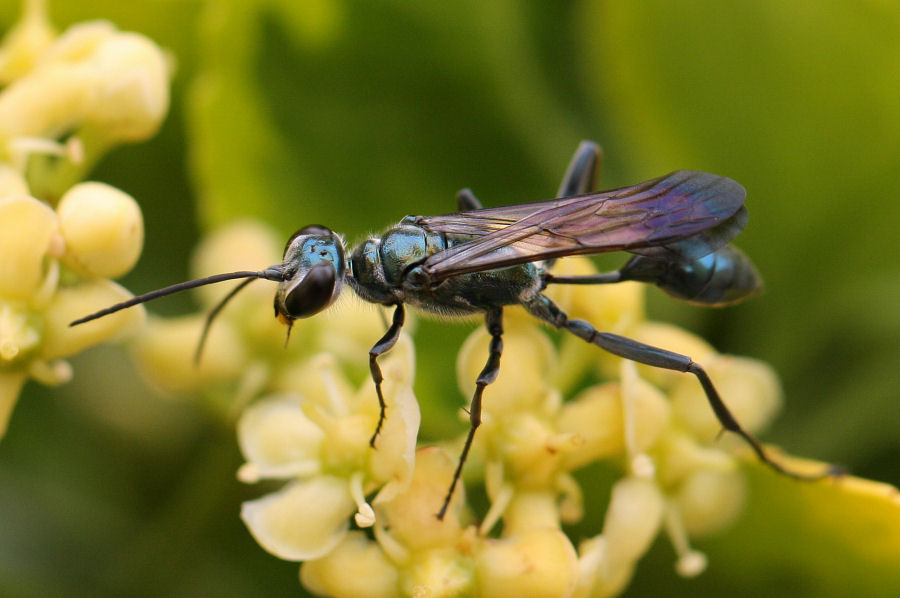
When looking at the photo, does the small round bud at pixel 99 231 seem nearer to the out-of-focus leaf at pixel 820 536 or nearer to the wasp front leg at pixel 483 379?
the wasp front leg at pixel 483 379

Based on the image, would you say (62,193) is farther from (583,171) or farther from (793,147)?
(793,147)

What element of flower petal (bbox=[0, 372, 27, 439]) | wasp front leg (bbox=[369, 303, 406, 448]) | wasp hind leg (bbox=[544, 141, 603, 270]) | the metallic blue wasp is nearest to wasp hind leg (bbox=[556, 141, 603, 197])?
wasp hind leg (bbox=[544, 141, 603, 270])

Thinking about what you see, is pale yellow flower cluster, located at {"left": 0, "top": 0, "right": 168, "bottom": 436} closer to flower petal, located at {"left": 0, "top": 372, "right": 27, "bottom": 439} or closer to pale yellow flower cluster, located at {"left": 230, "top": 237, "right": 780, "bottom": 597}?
flower petal, located at {"left": 0, "top": 372, "right": 27, "bottom": 439}

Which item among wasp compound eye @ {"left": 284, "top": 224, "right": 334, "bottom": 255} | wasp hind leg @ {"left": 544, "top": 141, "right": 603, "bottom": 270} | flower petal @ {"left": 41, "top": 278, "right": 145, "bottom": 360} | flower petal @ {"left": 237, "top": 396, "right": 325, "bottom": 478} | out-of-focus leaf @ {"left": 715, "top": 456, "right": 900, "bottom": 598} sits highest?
wasp hind leg @ {"left": 544, "top": 141, "right": 603, "bottom": 270}

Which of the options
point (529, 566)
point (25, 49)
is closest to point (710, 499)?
point (529, 566)

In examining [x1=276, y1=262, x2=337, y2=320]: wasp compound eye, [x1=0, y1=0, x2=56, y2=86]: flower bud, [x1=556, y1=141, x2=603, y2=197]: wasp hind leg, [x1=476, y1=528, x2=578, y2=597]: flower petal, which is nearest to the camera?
[x1=476, y1=528, x2=578, y2=597]: flower petal

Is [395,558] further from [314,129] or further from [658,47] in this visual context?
[658,47]
